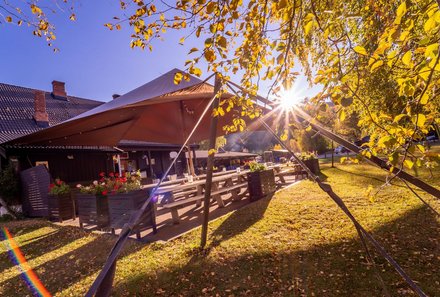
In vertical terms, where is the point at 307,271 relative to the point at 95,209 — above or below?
below

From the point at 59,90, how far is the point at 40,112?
Answer: 4.17 metres

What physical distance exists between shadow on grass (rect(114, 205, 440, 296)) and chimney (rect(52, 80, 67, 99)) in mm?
18002

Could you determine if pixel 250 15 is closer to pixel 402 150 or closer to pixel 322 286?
pixel 402 150

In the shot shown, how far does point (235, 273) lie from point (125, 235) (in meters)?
2.21

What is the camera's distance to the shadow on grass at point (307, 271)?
269 cm

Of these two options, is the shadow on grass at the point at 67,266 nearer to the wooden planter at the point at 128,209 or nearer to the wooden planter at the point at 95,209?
the wooden planter at the point at 128,209

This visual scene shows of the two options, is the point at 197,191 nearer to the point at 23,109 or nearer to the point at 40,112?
the point at 40,112

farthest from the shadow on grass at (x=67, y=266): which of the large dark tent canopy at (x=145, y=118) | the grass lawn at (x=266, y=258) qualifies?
the large dark tent canopy at (x=145, y=118)

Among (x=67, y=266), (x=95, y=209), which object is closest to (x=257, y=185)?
(x=95, y=209)

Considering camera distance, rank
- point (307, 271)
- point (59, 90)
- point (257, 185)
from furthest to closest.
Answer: point (59, 90)
point (257, 185)
point (307, 271)

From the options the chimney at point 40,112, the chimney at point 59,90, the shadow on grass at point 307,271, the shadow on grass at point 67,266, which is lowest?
the shadow on grass at point 67,266

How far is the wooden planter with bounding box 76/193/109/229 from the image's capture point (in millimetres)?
6070

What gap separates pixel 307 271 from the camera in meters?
3.08

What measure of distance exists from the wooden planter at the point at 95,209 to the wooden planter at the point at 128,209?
0.88m
